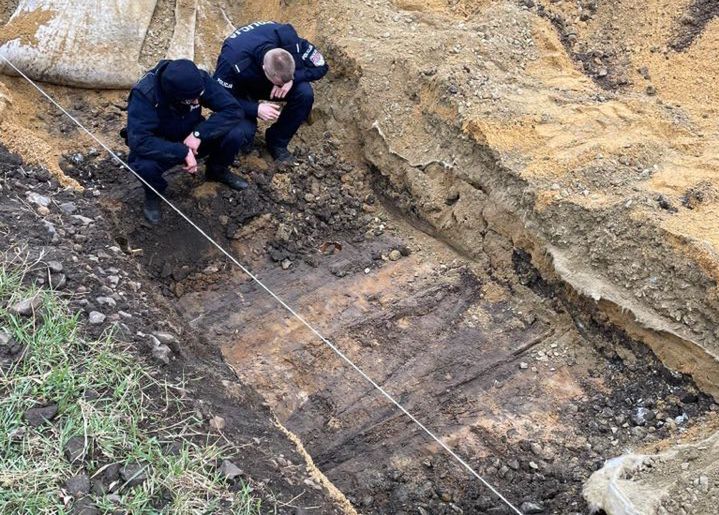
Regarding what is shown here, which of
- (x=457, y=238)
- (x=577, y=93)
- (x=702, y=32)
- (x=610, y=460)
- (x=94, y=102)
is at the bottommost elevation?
(x=610, y=460)

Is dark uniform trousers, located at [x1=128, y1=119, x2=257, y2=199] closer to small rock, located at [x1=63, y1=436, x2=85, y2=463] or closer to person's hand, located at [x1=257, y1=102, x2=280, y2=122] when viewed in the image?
person's hand, located at [x1=257, y1=102, x2=280, y2=122]

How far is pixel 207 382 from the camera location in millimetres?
3523

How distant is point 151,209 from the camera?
15.9 feet

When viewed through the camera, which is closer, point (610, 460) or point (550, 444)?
point (610, 460)

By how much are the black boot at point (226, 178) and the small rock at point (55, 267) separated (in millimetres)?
1710

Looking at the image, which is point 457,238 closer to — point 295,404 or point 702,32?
point 295,404

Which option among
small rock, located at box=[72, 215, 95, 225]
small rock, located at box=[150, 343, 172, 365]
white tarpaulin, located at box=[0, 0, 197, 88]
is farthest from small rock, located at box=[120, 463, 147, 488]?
white tarpaulin, located at box=[0, 0, 197, 88]

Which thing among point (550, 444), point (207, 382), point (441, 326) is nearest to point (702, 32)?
point (441, 326)

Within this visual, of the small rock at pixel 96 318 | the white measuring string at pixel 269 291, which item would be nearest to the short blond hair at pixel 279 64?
the white measuring string at pixel 269 291

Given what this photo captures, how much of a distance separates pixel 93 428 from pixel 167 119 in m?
2.37

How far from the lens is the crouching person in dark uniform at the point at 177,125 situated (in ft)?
14.3

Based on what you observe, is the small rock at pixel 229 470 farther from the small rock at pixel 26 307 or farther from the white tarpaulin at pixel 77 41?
the white tarpaulin at pixel 77 41

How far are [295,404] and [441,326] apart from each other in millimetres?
1084

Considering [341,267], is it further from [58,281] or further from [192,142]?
[58,281]
